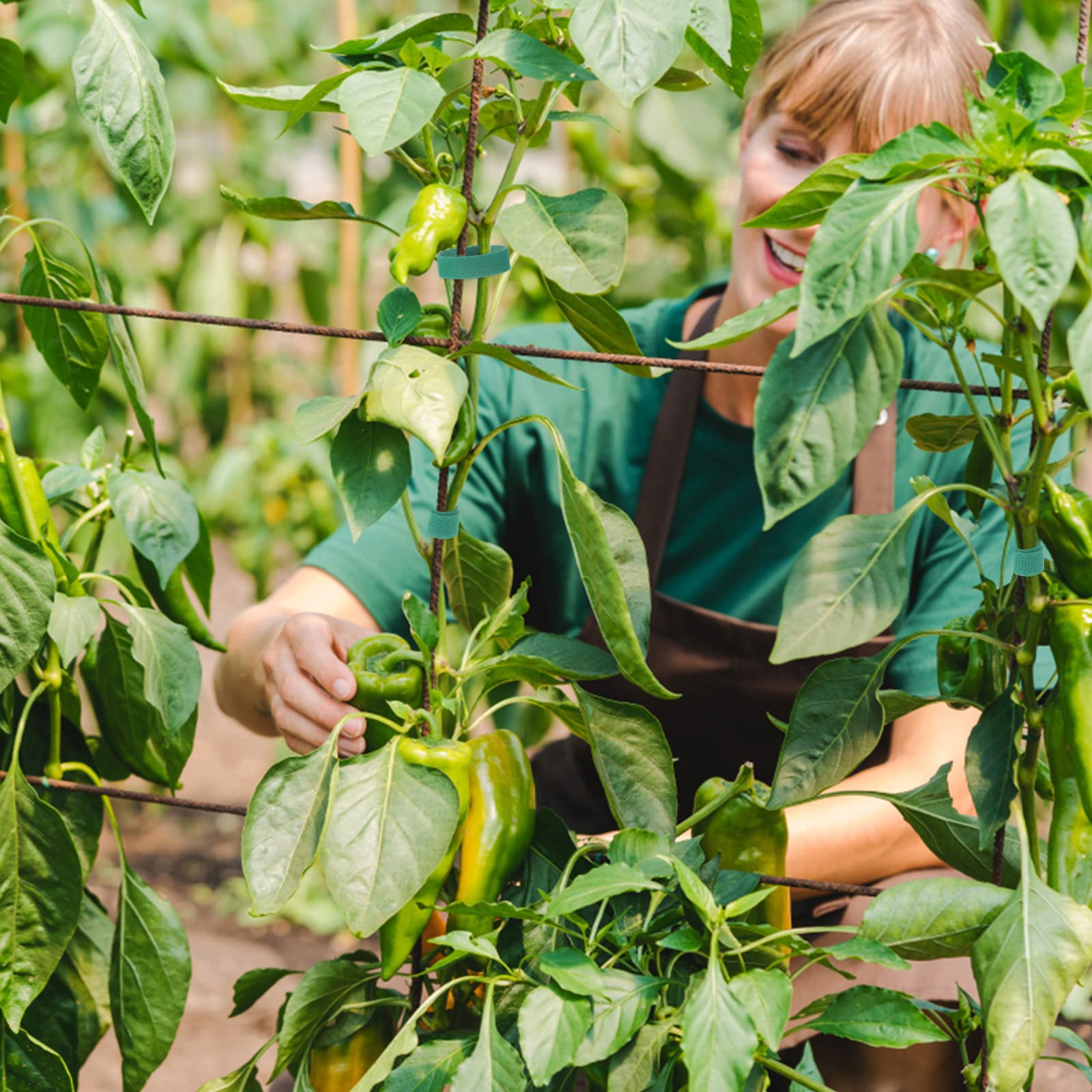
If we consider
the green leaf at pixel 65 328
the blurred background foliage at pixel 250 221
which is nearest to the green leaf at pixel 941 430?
the green leaf at pixel 65 328

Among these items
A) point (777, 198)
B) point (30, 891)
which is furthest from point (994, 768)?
point (777, 198)

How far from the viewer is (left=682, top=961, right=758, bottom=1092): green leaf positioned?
611 millimetres


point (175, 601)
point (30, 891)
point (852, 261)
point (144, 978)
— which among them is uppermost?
point (852, 261)

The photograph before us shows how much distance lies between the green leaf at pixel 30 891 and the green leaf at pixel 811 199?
58 centimetres

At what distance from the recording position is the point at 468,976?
711mm

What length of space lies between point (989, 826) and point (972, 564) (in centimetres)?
62

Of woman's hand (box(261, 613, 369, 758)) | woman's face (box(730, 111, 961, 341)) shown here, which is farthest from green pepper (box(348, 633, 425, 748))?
woman's face (box(730, 111, 961, 341))

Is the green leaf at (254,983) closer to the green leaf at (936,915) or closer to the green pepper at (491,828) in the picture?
the green pepper at (491,828)

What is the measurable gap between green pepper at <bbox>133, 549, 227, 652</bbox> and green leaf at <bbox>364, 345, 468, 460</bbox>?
1.23 feet

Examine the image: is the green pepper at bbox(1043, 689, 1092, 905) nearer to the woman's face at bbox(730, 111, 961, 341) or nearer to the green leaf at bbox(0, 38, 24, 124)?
the woman's face at bbox(730, 111, 961, 341)

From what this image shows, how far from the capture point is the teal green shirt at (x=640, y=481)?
1.40 meters

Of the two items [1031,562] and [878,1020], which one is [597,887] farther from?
[1031,562]

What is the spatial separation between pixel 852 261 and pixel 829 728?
0.26 meters

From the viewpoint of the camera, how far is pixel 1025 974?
636 millimetres
